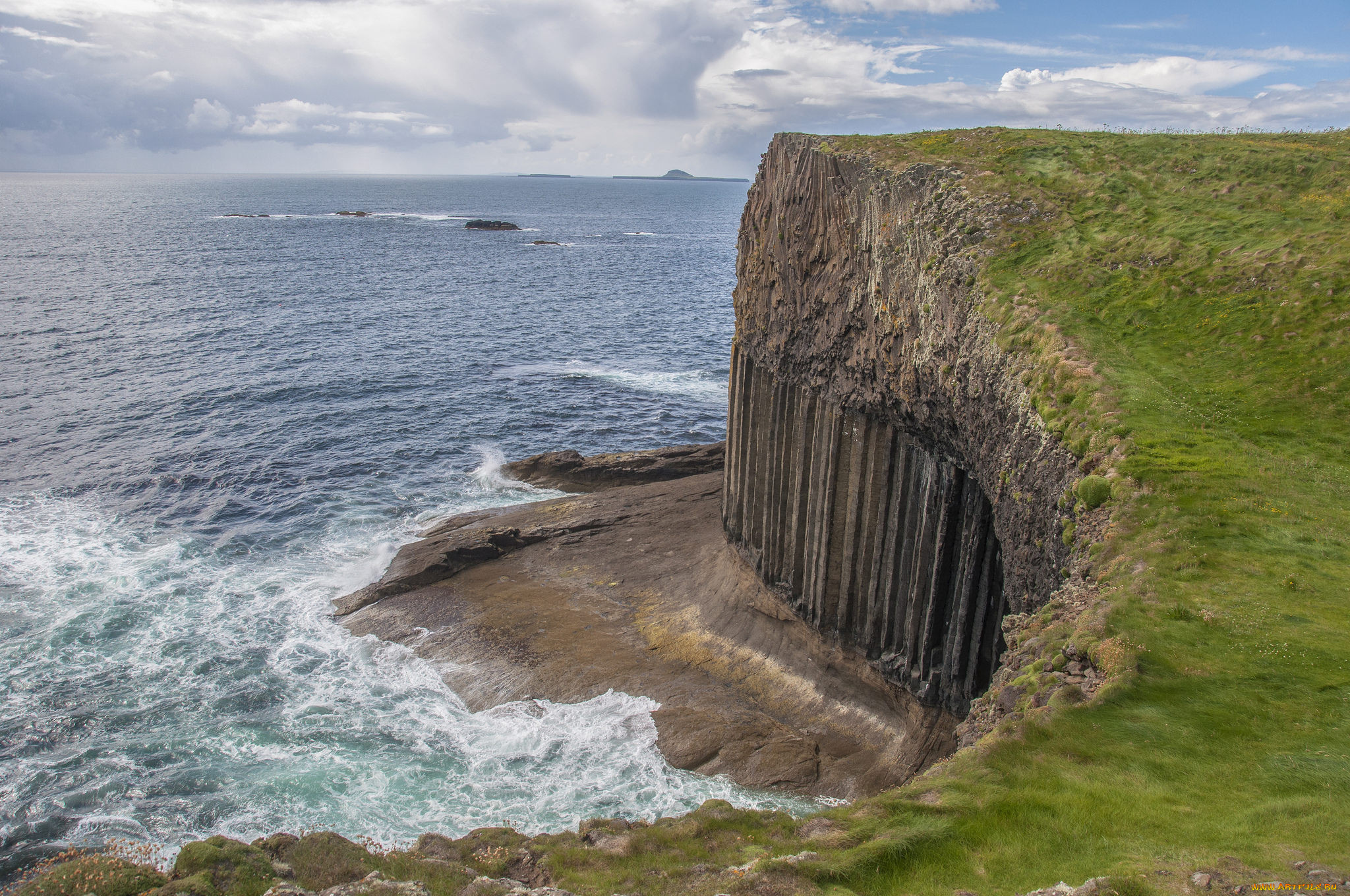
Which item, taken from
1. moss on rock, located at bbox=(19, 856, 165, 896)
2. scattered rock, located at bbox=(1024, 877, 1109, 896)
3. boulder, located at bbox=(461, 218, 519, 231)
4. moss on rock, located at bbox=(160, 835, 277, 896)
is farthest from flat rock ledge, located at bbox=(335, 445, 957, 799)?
boulder, located at bbox=(461, 218, 519, 231)

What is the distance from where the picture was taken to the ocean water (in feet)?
71.4

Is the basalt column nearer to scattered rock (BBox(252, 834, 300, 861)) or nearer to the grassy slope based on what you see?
the grassy slope

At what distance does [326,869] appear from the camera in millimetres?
12750

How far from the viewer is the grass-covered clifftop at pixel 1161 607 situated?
9531 millimetres

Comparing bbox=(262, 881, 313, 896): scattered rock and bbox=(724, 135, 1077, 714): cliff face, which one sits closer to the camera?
bbox=(262, 881, 313, 896): scattered rock

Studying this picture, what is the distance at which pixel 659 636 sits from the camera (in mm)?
28484

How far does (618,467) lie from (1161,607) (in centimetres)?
3145

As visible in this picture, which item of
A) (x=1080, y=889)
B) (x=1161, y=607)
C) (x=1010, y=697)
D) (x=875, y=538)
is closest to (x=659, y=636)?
→ (x=875, y=538)

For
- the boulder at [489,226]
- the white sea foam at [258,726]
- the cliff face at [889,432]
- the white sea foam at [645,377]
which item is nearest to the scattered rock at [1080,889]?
the cliff face at [889,432]

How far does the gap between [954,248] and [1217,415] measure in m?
8.02

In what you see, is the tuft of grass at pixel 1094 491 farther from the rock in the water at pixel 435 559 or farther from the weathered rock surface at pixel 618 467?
the weathered rock surface at pixel 618 467

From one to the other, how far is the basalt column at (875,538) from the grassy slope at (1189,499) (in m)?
4.58

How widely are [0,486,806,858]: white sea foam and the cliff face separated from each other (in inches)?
246

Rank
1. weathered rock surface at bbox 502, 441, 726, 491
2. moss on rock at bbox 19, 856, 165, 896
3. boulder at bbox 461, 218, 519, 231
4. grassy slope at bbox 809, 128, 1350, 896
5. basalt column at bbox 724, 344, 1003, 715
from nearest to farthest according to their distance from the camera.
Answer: grassy slope at bbox 809, 128, 1350, 896
moss on rock at bbox 19, 856, 165, 896
basalt column at bbox 724, 344, 1003, 715
weathered rock surface at bbox 502, 441, 726, 491
boulder at bbox 461, 218, 519, 231
